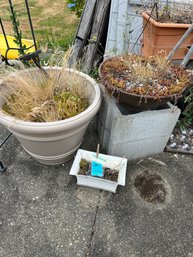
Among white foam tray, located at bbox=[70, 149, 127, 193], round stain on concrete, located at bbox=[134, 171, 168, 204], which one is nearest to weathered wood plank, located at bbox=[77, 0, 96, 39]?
white foam tray, located at bbox=[70, 149, 127, 193]

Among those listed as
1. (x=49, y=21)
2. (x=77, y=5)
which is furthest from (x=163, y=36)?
(x=49, y=21)

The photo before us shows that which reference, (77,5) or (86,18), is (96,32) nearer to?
(86,18)

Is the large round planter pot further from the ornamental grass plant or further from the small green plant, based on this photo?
the small green plant

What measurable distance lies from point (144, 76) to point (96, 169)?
83 centimetres

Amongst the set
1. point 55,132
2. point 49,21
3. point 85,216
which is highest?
point 55,132

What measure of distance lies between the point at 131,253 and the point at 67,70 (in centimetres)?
148

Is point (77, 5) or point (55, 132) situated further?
point (77, 5)

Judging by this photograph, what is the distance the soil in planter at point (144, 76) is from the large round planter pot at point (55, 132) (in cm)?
19

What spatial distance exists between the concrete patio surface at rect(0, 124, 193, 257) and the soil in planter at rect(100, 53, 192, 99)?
2.58ft

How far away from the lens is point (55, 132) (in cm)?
146

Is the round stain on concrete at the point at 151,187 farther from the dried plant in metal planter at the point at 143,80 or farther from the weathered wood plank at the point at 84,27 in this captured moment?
the weathered wood plank at the point at 84,27

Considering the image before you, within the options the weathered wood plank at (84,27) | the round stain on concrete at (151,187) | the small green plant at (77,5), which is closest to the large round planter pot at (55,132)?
the round stain on concrete at (151,187)

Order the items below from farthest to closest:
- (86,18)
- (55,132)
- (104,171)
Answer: (86,18) < (104,171) < (55,132)

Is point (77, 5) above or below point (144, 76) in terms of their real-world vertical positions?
below
